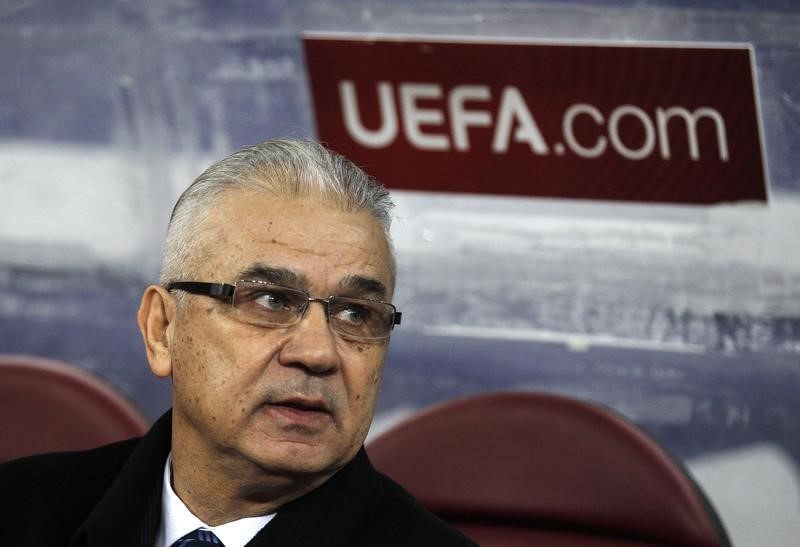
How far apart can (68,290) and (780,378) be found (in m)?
1.39

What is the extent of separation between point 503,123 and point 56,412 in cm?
Answer: 97

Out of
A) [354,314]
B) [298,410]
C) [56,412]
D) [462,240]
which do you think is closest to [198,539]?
[298,410]

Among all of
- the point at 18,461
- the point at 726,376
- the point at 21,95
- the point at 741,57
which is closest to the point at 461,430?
the point at 726,376

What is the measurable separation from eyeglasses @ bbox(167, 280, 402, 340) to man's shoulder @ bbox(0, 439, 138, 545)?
35 cm

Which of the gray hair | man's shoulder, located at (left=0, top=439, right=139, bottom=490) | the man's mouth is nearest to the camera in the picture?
the man's mouth

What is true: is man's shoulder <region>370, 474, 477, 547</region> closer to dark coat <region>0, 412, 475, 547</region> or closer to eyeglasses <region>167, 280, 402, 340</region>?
dark coat <region>0, 412, 475, 547</region>

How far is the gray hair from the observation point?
1.51 metres

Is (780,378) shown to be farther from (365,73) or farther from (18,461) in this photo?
(18,461)

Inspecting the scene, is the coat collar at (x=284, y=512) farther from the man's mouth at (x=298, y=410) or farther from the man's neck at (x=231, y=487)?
the man's mouth at (x=298, y=410)

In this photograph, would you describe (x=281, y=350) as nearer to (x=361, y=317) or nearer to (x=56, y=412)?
(x=361, y=317)

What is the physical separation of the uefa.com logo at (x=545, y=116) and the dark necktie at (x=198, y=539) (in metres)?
0.87

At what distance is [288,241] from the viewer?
4.79ft

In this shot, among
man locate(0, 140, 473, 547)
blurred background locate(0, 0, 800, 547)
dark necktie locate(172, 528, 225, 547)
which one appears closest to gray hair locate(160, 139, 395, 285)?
man locate(0, 140, 473, 547)

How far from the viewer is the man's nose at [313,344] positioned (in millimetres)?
1398
